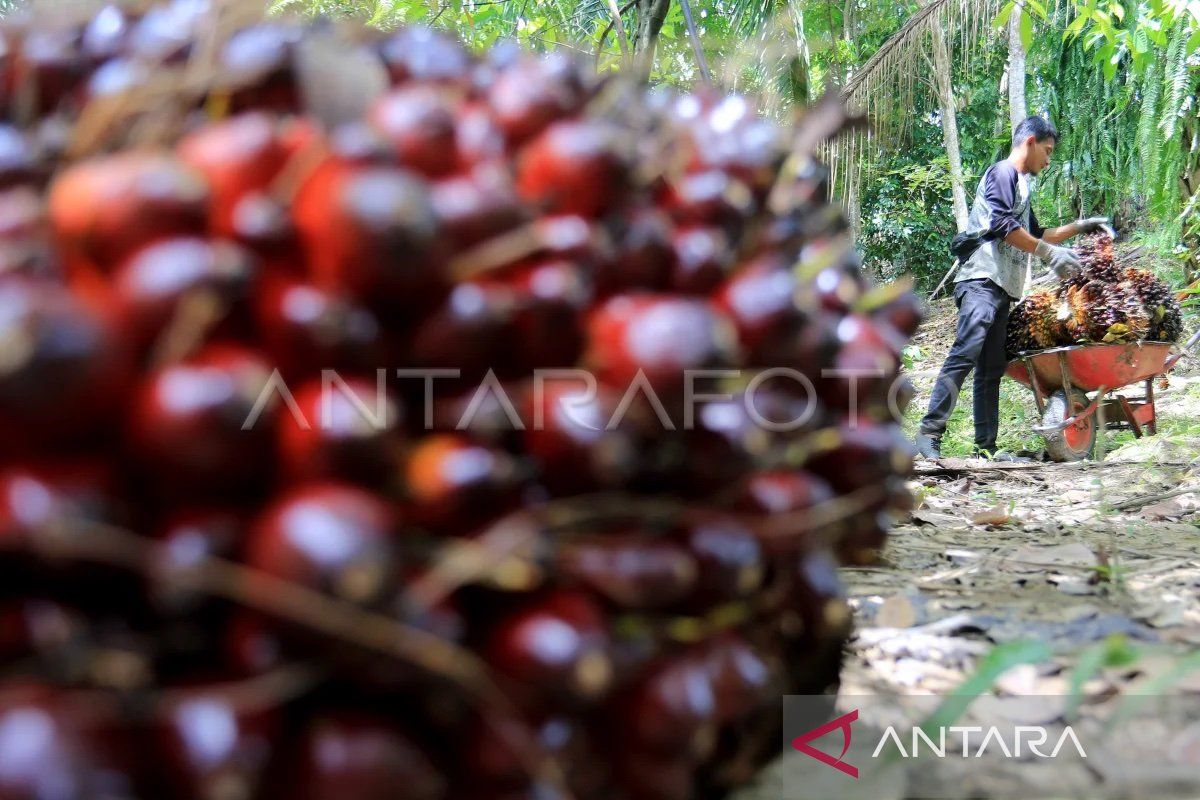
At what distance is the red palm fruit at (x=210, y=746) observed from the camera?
0.31 meters

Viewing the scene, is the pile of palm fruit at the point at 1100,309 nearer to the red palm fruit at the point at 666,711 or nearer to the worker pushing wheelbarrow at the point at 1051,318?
the worker pushing wheelbarrow at the point at 1051,318

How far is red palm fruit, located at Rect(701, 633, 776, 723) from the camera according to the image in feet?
1.40

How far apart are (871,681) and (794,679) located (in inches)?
6.0

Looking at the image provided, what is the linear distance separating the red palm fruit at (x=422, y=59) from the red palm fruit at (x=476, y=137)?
0.17 ft

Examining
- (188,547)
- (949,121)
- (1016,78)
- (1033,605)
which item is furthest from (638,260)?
(949,121)

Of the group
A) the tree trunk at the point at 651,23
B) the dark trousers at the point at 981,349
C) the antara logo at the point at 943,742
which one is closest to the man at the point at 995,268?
the dark trousers at the point at 981,349

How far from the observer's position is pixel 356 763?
13.0 inches

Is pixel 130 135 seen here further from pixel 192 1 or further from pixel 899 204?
pixel 899 204

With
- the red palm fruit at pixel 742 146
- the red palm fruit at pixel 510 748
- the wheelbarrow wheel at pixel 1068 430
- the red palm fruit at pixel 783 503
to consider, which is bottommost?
the wheelbarrow wheel at pixel 1068 430

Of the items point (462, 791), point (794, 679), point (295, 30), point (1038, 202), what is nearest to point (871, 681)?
point (794, 679)

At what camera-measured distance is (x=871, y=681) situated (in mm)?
690

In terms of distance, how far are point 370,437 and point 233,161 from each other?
0.44 feet

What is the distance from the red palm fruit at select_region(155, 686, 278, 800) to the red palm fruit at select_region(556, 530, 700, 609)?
14 cm

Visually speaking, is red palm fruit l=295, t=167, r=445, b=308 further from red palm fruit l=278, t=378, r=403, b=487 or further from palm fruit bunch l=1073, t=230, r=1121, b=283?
palm fruit bunch l=1073, t=230, r=1121, b=283
